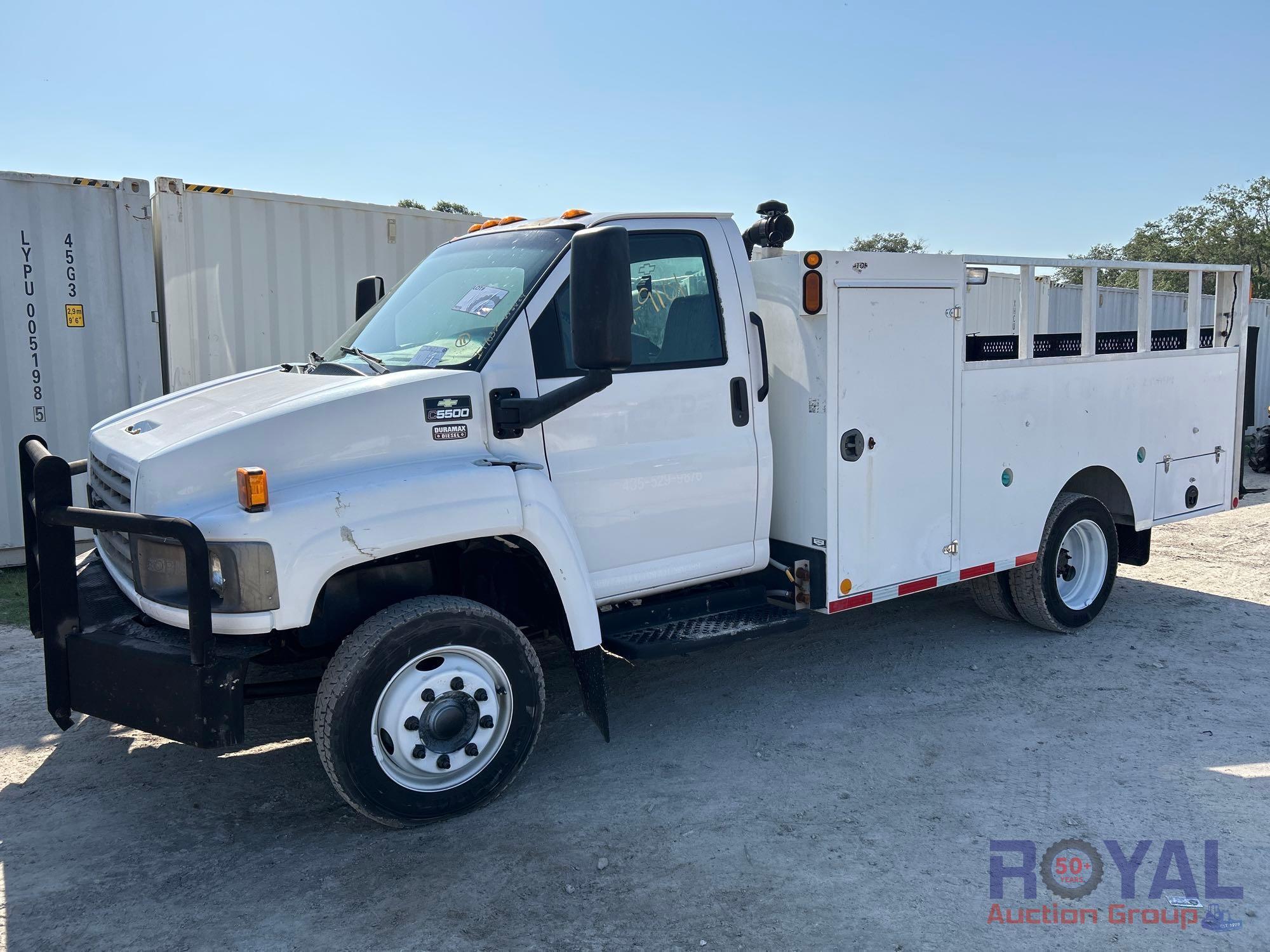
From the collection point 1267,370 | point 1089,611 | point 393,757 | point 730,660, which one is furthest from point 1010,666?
point 1267,370

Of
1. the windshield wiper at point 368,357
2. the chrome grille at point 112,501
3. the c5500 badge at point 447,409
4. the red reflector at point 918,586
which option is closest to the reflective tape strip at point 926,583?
the red reflector at point 918,586

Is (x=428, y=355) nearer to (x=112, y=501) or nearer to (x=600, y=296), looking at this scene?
(x=600, y=296)

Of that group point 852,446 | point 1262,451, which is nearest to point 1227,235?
point 1262,451

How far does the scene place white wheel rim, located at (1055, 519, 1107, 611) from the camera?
638 cm

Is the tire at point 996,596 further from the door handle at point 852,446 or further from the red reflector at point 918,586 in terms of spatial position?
the door handle at point 852,446

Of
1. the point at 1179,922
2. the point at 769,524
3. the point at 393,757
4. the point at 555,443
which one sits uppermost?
the point at 555,443

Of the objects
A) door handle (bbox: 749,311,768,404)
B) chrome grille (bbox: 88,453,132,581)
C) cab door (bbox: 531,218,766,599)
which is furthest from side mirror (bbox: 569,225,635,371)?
chrome grille (bbox: 88,453,132,581)

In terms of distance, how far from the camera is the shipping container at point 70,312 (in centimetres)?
797

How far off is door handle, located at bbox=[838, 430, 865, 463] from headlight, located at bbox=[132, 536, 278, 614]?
104 inches

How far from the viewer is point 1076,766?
439 cm

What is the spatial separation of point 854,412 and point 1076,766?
1822mm

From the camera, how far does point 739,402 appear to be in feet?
15.3

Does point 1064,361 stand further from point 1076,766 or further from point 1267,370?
point 1267,370

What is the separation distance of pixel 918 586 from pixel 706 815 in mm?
1902
